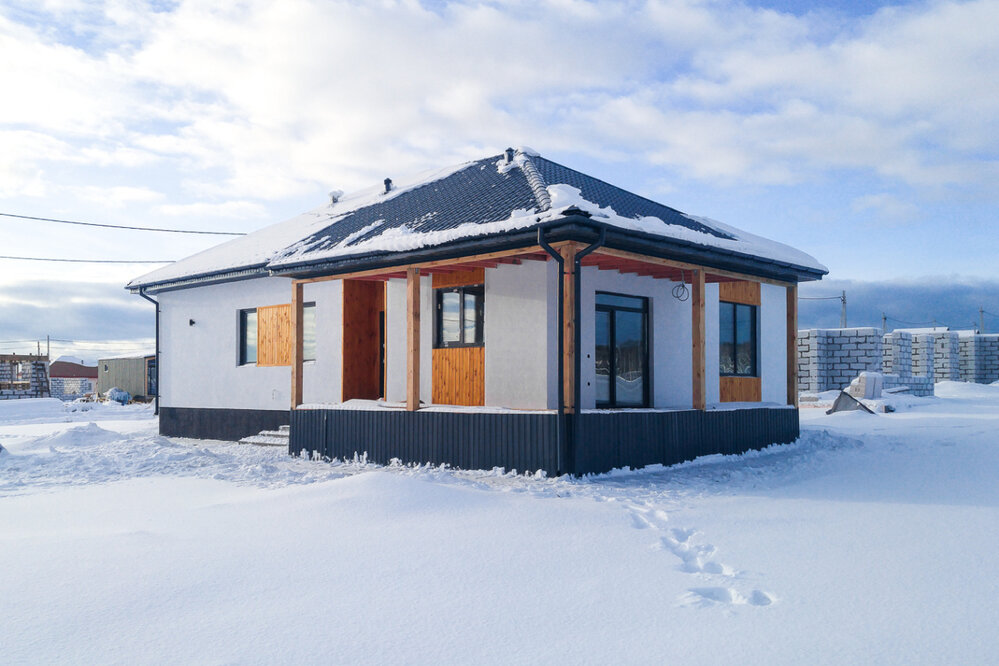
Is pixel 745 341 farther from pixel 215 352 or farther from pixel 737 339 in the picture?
pixel 215 352

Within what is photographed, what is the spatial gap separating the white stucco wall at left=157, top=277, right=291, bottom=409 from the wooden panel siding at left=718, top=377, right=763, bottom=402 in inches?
318

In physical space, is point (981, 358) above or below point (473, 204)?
below

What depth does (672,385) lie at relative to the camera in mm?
12688

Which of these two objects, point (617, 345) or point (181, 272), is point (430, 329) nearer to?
point (617, 345)

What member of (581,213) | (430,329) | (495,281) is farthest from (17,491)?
(581,213)

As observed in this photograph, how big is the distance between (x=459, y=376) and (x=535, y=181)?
308cm

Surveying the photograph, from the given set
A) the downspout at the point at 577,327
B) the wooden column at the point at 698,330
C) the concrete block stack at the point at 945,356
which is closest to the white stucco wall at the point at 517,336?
the downspout at the point at 577,327

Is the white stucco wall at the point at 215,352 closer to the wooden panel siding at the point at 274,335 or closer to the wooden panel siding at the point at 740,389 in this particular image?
the wooden panel siding at the point at 274,335

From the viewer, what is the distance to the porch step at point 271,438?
546 inches

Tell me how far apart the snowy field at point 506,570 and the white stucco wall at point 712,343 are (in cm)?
430

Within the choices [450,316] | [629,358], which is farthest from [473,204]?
[629,358]

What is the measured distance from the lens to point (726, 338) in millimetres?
14258

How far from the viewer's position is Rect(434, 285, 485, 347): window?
37.7 feet

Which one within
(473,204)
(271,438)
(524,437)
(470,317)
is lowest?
(271,438)
